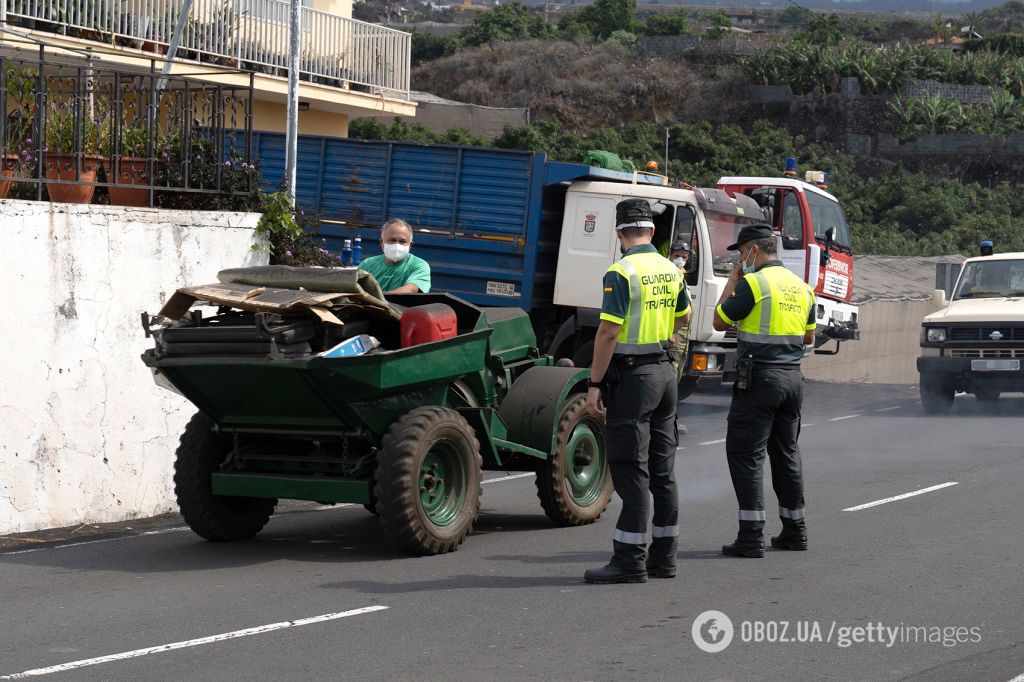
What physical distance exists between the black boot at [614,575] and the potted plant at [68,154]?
4921mm

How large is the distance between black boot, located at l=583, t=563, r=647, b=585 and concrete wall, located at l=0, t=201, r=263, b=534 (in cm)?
408

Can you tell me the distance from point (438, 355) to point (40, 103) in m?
3.76

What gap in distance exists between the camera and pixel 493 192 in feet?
50.5

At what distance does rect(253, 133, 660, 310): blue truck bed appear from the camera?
49.9ft

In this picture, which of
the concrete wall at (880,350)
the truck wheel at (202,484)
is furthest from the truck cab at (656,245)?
the concrete wall at (880,350)

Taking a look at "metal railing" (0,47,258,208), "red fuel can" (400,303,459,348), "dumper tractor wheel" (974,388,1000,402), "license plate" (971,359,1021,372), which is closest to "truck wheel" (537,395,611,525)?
"red fuel can" (400,303,459,348)

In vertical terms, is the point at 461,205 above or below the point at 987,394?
above

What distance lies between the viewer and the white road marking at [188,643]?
5871mm

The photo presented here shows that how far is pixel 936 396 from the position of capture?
19016 mm

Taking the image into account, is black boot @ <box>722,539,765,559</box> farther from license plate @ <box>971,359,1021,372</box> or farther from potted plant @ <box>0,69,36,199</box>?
license plate @ <box>971,359,1021,372</box>

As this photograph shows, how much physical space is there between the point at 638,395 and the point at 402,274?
263cm

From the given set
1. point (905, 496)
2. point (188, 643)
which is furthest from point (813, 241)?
point (188, 643)

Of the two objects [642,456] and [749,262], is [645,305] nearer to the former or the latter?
[642,456]

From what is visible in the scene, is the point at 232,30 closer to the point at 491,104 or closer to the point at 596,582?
the point at 596,582
